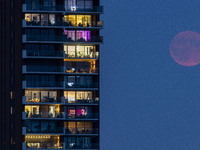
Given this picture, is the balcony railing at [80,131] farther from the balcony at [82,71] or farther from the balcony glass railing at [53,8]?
the balcony glass railing at [53,8]

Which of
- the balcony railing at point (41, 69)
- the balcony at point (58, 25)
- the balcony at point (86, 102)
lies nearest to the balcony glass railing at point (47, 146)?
the balcony at point (86, 102)

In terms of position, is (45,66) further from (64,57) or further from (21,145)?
(21,145)

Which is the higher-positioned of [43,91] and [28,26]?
[28,26]

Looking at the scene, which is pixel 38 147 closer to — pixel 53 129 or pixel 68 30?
pixel 53 129

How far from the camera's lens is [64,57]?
106750 mm

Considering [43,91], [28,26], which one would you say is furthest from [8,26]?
[43,91]

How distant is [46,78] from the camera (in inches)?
4235

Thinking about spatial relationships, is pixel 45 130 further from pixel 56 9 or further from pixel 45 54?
pixel 56 9

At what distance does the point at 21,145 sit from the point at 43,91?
336 inches

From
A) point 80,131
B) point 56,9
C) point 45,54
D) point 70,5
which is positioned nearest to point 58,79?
point 45,54

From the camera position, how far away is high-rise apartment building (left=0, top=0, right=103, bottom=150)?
10656cm

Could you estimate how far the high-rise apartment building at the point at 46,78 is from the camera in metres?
107

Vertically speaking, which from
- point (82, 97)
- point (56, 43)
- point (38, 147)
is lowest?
point (38, 147)

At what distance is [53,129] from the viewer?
107 m
